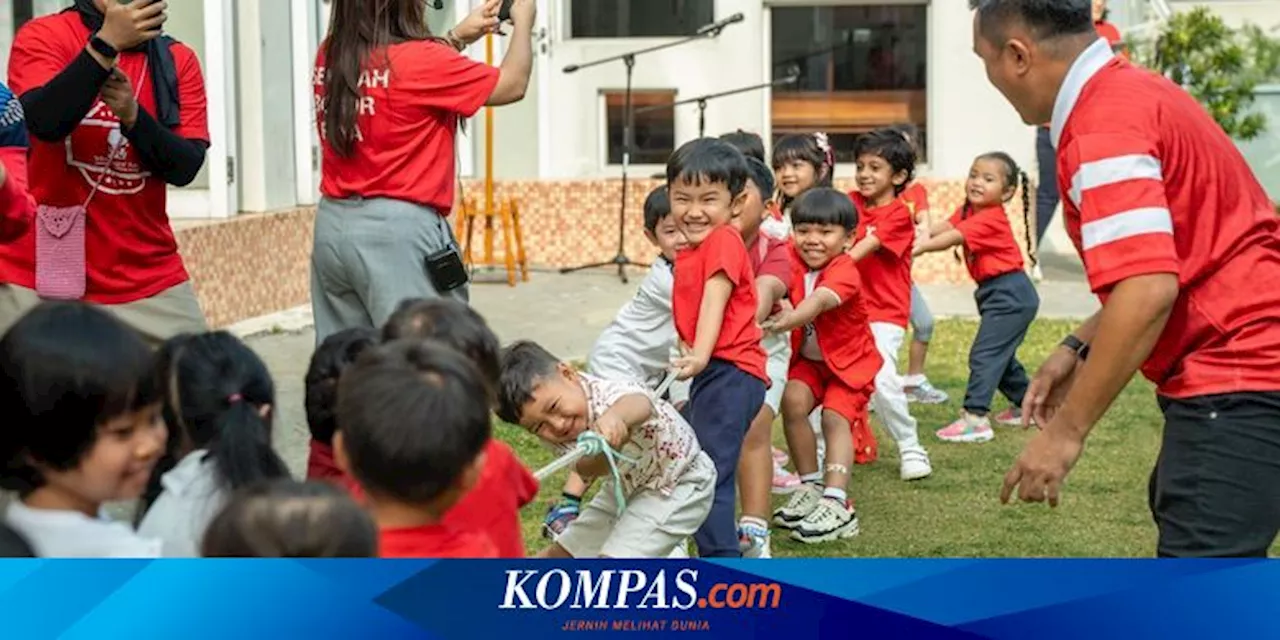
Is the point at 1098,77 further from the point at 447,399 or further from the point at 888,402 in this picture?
the point at 888,402

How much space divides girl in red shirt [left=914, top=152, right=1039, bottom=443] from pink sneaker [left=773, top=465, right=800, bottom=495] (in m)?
1.10

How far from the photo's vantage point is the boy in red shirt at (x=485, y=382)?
12.8ft

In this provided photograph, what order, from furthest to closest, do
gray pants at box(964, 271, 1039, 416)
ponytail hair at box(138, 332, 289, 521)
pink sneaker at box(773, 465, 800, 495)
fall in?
gray pants at box(964, 271, 1039, 416), pink sneaker at box(773, 465, 800, 495), ponytail hair at box(138, 332, 289, 521)

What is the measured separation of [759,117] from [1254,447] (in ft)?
37.0

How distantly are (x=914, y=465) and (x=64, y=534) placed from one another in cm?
498

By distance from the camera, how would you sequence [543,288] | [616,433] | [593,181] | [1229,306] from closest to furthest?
[1229,306]
[616,433]
[543,288]
[593,181]

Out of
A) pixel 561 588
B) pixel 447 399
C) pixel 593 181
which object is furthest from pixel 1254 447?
pixel 593 181

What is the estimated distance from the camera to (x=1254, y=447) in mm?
4281

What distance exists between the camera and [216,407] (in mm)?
3816

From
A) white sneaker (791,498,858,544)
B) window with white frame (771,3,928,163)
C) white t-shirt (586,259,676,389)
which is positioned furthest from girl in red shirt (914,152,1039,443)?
window with white frame (771,3,928,163)

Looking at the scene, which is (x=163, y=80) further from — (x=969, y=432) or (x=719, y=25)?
(x=719, y=25)

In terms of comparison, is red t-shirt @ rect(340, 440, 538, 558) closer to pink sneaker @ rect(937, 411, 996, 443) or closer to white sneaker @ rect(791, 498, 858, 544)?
white sneaker @ rect(791, 498, 858, 544)

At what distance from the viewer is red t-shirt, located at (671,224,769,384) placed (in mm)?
6086

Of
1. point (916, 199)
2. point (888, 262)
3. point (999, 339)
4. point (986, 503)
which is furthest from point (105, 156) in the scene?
point (916, 199)
